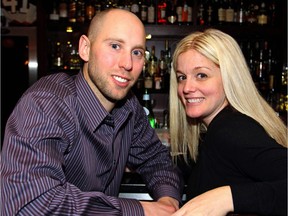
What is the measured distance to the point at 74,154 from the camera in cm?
106

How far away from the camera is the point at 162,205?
1.05m

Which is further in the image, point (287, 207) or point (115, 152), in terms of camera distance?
point (115, 152)

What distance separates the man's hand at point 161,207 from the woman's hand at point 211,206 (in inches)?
3.2

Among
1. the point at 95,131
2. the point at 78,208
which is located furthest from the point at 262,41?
the point at 78,208

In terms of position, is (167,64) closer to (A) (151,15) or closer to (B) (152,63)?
(B) (152,63)

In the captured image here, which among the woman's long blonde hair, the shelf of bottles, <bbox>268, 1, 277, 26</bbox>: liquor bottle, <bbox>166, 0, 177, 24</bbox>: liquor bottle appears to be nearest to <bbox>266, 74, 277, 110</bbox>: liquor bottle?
the shelf of bottles

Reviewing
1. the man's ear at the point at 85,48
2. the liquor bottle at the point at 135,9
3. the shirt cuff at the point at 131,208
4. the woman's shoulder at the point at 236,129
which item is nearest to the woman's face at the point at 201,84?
the woman's shoulder at the point at 236,129

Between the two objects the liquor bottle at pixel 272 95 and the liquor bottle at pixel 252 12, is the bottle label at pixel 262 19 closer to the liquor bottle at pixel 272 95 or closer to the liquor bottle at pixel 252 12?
the liquor bottle at pixel 252 12

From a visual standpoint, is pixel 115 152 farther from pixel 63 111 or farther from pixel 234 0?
pixel 234 0

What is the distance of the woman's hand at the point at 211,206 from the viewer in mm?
915

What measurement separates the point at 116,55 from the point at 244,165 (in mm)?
512

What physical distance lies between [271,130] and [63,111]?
633mm

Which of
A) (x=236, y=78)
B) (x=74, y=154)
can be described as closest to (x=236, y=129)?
(x=236, y=78)

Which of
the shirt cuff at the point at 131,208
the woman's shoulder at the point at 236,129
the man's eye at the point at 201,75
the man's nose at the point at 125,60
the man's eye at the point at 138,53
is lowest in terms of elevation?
the shirt cuff at the point at 131,208
